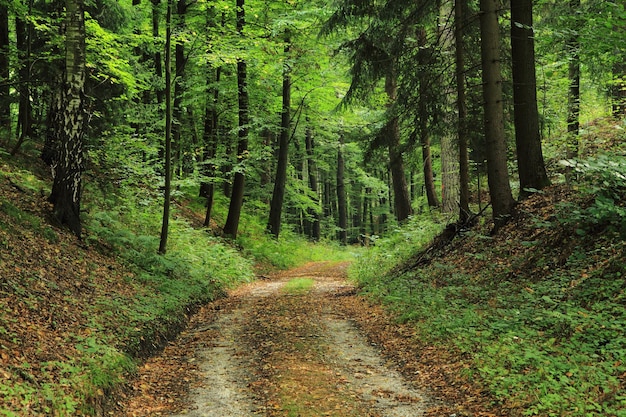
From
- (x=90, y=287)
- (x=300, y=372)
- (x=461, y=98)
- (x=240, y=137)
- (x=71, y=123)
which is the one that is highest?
(x=240, y=137)

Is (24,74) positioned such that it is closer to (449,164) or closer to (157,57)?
(157,57)

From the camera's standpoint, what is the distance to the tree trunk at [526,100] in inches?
401

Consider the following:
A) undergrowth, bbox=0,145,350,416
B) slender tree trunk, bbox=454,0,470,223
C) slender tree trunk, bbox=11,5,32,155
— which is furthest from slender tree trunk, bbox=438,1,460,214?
slender tree trunk, bbox=11,5,32,155

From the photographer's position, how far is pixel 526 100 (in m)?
10.2

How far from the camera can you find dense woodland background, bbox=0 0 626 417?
5359mm

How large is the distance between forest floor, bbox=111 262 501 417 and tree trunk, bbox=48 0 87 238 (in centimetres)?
360

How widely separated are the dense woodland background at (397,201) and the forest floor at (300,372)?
26 centimetres

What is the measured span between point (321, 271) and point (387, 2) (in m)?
11.3

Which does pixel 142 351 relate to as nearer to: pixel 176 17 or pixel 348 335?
pixel 348 335

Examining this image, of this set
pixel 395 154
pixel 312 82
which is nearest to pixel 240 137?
pixel 312 82

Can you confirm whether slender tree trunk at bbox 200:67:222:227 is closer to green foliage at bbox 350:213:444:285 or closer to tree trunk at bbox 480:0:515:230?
green foliage at bbox 350:213:444:285

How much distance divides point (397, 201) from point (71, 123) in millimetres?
12361

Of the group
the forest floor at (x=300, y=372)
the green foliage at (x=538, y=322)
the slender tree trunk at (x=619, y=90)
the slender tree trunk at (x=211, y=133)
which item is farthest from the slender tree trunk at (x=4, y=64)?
the slender tree trunk at (x=619, y=90)

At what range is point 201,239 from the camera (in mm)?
16188
